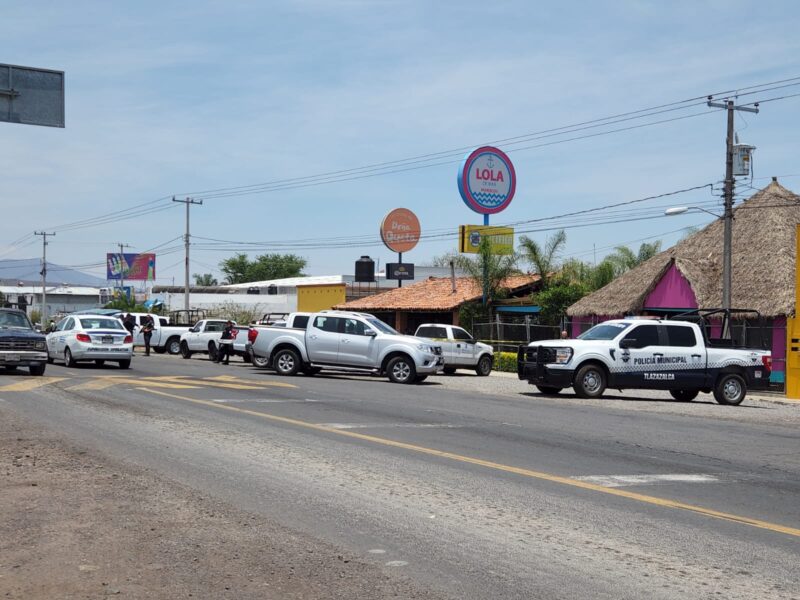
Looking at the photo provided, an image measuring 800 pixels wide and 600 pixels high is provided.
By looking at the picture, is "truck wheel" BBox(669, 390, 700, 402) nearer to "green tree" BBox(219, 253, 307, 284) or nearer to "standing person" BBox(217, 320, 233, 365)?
"standing person" BBox(217, 320, 233, 365)

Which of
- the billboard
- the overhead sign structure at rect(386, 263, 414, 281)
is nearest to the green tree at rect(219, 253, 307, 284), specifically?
the billboard

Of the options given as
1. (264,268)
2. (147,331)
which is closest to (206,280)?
(264,268)

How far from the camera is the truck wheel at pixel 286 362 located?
27203mm

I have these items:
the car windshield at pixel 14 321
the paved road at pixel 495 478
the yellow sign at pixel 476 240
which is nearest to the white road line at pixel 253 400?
the paved road at pixel 495 478

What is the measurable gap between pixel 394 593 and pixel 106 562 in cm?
208

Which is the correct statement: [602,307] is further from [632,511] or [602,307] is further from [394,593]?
[394,593]

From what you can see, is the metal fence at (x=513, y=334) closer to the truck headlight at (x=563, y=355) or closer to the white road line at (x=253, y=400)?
the truck headlight at (x=563, y=355)

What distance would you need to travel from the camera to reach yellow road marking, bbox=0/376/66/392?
19.8 m

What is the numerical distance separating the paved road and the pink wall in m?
17.2

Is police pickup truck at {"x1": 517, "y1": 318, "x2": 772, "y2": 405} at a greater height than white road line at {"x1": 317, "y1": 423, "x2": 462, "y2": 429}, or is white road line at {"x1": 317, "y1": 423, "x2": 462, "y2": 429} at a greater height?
police pickup truck at {"x1": 517, "y1": 318, "x2": 772, "y2": 405}

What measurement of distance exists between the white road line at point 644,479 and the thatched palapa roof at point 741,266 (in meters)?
23.0

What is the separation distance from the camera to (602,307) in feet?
128

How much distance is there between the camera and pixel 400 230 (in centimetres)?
5619

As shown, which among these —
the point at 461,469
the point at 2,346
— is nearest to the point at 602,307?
the point at 2,346
